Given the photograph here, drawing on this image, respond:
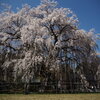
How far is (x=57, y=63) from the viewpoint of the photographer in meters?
16.4

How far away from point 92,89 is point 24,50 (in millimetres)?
8295

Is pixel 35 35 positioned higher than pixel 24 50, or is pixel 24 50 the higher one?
pixel 35 35

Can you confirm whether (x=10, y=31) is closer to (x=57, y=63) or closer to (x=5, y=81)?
(x=5, y=81)

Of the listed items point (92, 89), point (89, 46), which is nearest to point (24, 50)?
point (89, 46)

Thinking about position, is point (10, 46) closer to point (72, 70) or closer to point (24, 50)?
point (24, 50)

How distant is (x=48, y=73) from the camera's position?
17.7 metres

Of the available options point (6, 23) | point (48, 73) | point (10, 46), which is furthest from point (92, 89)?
point (6, 23)

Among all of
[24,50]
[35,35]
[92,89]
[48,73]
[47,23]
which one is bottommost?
[92,89]

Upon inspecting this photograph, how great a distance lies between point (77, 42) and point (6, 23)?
7780 mm

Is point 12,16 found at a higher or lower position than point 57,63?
higher

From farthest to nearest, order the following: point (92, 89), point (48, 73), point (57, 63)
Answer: point (92, 89)
point (48, 73)
point (57, 63)

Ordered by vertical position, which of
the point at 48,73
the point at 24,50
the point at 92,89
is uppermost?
the point at 24,50

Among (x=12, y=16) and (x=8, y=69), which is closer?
(x=8, y=69)

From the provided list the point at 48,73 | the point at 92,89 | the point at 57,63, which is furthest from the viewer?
the point at 92,89
